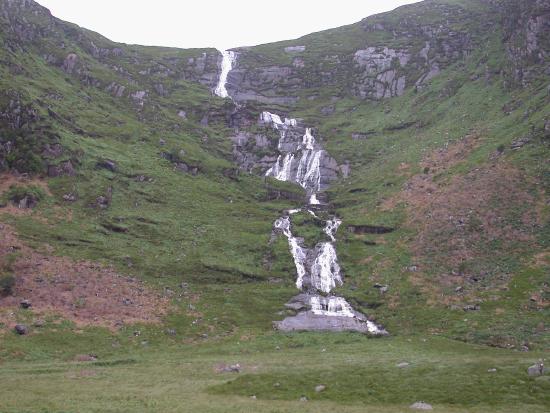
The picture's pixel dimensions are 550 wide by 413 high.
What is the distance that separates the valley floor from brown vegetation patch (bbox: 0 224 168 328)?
21.0ft

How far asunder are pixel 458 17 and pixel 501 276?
157 m

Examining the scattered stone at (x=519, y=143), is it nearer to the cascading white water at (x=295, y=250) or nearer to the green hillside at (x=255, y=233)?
the green hillside at (x=255, y=233)

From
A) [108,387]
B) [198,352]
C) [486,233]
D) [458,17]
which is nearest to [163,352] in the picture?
[198,352]

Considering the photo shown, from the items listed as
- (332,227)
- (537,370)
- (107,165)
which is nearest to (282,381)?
(537,370)

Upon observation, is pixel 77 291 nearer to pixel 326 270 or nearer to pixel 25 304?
pixel 25 304

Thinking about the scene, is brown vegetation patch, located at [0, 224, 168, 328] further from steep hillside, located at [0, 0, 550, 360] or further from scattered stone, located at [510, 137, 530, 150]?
scattered stone, located at [510, 137, 530, 150]

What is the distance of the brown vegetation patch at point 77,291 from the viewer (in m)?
56.3

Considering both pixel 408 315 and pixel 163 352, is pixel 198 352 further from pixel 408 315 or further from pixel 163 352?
pixel 408 315

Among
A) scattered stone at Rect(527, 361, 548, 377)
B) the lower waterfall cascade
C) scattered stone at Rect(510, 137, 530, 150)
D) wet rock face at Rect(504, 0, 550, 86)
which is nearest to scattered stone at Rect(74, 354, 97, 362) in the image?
the lower waterfall cascade

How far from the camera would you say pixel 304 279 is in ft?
253

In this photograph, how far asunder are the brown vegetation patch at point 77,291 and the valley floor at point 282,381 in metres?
6.41

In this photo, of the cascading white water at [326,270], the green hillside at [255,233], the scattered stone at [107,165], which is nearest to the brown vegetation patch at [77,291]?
the green hillside at [255,233]

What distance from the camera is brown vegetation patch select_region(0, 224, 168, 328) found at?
5634cm

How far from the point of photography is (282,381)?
124 feet
